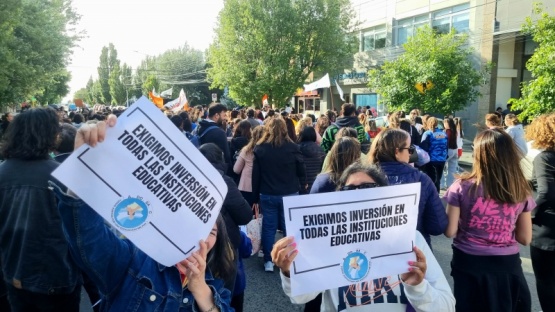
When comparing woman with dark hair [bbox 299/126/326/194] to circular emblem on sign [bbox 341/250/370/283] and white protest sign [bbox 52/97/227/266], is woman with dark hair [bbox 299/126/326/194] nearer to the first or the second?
circular emblem on sign [bbox 341/250/370/283]

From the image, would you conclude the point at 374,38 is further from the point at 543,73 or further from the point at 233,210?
the point at 233,210

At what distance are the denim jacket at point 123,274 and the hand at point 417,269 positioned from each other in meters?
0.85

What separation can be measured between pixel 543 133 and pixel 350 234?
8.86 ft

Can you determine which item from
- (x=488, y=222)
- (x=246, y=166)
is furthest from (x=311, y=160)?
(x=488, y=222)

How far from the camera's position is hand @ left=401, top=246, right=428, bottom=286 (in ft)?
6.13

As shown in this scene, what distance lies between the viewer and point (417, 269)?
187cm

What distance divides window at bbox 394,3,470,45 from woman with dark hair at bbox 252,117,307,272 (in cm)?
1901

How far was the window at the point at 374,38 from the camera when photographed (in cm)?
3092

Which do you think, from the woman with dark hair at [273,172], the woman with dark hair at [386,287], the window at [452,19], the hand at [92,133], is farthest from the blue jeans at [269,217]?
the window at [452,19]

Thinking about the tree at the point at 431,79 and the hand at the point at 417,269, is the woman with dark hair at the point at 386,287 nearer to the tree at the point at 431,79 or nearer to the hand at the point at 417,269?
the hand at the point at 417,269

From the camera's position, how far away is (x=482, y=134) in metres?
3.12

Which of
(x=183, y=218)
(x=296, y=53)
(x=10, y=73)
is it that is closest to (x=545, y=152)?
(x=183, y=218)

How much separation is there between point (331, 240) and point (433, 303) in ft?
1.94

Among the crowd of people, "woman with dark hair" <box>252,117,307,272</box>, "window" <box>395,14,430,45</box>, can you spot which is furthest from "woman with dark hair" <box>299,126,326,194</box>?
"window" <box>395,14,430,45</box>
